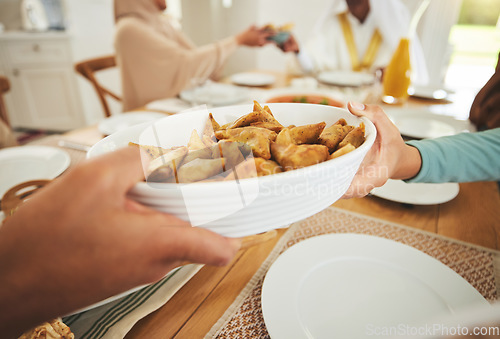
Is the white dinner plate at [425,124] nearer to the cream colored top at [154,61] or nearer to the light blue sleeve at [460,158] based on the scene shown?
the light blue sleeve at [460,158]

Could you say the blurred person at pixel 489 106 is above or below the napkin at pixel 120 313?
above

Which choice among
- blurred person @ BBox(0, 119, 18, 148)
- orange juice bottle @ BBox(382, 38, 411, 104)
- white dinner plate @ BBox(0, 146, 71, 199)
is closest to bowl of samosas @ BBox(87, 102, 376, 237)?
white dinner plate @ BBox(0, 146, 71, 199)

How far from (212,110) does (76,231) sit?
277 mm

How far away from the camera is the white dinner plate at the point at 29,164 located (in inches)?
29.8

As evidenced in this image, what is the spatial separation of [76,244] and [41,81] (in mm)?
3941

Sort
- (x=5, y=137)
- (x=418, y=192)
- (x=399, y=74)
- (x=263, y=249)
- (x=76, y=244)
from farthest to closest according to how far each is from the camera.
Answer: (x=5, y=137) < (x=399, y=74) < (x=418, y=192) < (x=263, y=249) < (x=76, y=244)

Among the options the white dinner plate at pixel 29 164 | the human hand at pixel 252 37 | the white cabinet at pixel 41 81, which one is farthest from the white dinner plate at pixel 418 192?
the white cabinet at pixel 41 81

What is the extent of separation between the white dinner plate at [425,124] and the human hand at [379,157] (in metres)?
0.41

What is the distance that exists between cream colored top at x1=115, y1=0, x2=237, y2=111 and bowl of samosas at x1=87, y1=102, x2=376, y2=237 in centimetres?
131

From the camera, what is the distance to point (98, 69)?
5.76 feet

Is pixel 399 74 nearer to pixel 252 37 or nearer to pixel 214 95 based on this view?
pixel 214 95

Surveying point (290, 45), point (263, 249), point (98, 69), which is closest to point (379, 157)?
point (263, 249)

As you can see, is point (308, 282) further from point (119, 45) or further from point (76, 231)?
point (119, 45)

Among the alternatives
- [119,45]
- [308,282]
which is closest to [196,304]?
[308,282]
